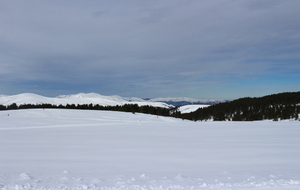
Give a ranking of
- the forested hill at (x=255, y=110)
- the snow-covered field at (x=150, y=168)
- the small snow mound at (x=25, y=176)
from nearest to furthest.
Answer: the snow-covered field at (x=150, y=168) < the small snow mound at (x=25, y=176) < the forested hill at (x=255, y=110)

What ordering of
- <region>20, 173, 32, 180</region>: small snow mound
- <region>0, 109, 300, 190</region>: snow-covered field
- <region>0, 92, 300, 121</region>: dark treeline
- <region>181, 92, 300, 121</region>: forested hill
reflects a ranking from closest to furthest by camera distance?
<region>0, 109, 300, 190</region>: snow-covered field
<region>20, 173, 32, 180</region>: small snow mound
<region>0, 92, 300, 121</region>: dark treeline
<region>181, 92, 300, 121</region>: forested hill

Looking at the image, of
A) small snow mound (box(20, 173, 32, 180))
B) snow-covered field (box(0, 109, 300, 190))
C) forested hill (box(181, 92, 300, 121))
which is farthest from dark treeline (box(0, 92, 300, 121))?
small snow mound (box(20, 173, 32, 180))

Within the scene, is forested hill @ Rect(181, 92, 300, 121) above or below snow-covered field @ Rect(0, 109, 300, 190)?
above

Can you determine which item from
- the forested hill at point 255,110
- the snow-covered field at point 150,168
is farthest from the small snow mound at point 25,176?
the forested hill at point 255,110

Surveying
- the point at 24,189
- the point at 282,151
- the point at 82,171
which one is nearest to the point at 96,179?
the point at 82,171

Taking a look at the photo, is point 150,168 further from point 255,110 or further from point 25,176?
point 255,110

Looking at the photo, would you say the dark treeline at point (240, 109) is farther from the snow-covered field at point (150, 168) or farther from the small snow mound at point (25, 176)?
the small snow mound at point (25, 176)

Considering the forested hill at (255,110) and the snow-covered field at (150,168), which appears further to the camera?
the forested hill at (255,110)

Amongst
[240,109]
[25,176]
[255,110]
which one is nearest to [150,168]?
[25,176]

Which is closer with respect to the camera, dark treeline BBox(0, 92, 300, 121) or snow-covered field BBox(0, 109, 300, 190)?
snow-covered field BBox(0, 109, 300, 190)

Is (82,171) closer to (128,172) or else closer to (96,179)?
(96,179)

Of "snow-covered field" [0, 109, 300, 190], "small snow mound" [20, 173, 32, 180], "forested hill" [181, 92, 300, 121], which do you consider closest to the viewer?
"snow-covered field" [0, 109, 300, 190]

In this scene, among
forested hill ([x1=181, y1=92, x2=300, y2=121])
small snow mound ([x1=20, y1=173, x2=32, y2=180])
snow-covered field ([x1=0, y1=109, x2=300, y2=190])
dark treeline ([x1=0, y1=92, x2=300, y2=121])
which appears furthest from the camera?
forested hill ([x1=181, y1=92, x2=300, y2=121])

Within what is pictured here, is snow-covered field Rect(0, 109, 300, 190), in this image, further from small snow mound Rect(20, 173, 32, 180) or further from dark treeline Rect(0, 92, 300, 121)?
dark treeline Rect(0, 92, 300, 121)
